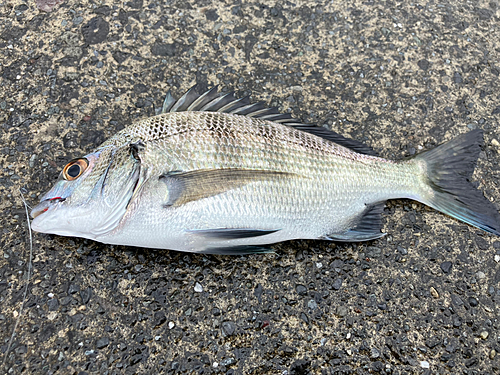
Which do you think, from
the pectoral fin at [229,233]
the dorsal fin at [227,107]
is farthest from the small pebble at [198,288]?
the dorsal fin at [227,107]

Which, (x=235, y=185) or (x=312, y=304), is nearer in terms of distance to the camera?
(x=235, y=185)

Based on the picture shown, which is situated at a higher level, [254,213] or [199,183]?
[199,183]

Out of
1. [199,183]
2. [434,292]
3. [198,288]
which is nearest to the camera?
[199,183]

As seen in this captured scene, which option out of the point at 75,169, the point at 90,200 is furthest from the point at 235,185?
the point at 75,169

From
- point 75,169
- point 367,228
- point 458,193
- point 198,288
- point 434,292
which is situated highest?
point 75,169

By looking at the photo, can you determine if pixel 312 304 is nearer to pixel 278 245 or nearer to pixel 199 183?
pixel 278 245

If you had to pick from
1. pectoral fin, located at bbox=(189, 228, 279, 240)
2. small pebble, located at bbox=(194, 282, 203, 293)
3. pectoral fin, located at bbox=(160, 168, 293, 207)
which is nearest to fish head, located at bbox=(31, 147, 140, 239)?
pectoral fin, located at bbox=(160, 168, 293, 207)

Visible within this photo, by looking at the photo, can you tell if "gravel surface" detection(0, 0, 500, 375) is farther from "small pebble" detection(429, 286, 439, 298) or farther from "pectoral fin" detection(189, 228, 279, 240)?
"pectoral fin" detection(189, 228, 279, 240)
